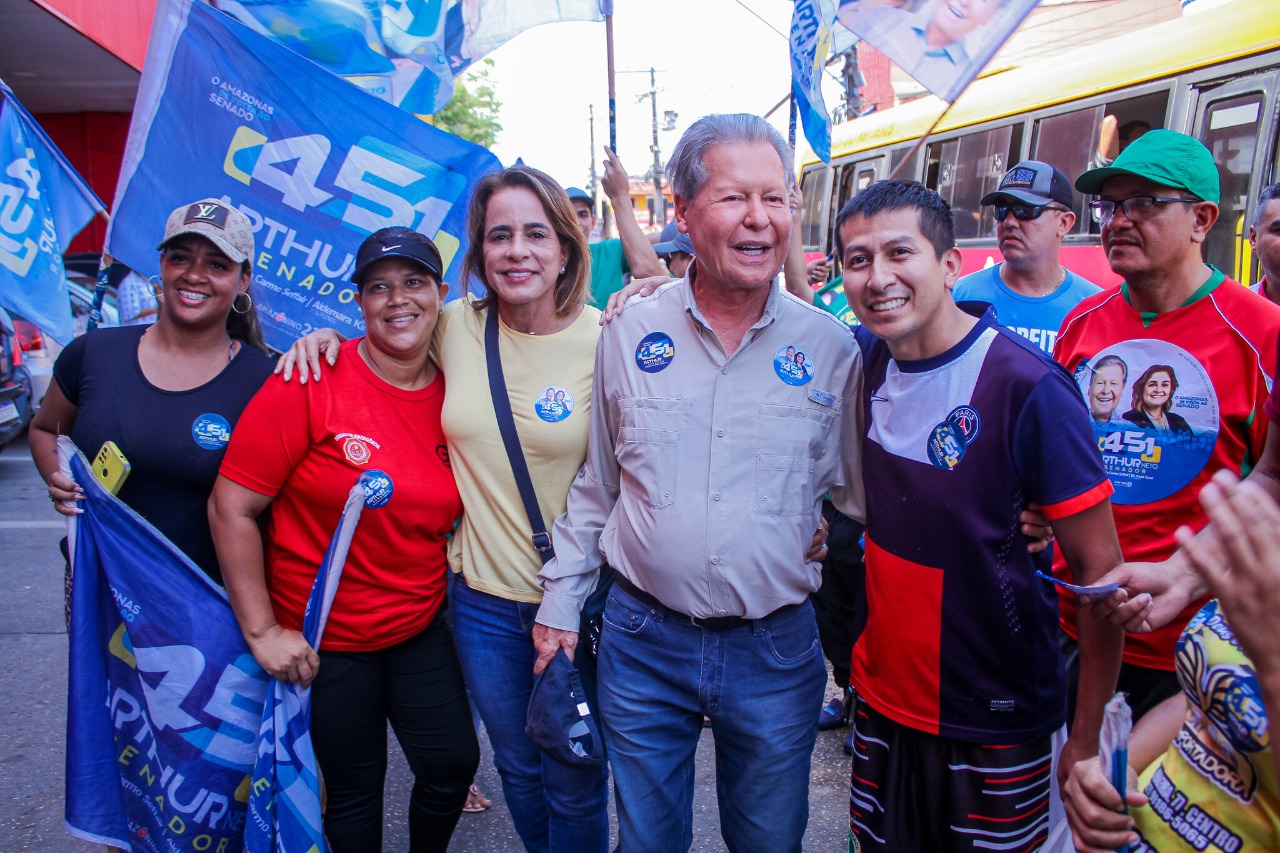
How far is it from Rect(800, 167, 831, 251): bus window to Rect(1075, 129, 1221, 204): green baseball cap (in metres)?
11.2

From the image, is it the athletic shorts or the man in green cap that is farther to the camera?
the man in green cap

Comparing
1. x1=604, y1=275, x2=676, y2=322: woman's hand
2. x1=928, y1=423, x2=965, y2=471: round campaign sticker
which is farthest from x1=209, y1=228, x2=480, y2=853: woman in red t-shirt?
x1=928, y1=423, x2=965, y2=471: round campaign sticker

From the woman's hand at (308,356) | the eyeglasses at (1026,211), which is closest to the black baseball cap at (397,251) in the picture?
the woman's hand at (308,356)

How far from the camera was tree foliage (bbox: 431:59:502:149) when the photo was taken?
2320 cm

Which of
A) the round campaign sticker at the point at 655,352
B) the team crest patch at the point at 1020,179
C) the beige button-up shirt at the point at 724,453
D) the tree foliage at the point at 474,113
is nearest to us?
the beige button-up shirt at the point at 724,453

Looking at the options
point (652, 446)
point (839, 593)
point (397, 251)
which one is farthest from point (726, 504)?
point (839, 593)

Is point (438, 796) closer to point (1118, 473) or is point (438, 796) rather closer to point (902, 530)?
point (902, 530)

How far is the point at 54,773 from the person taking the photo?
3.58m

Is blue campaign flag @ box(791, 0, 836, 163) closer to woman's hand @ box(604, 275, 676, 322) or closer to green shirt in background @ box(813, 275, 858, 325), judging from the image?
green shirt in background @ box(813, 275, 858, 325)

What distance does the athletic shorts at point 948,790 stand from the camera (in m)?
2.04

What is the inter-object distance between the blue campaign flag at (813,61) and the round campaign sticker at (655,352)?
1.81 metres

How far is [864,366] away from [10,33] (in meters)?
12.5

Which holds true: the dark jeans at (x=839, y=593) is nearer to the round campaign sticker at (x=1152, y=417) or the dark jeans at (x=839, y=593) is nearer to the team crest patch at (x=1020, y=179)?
the round campaign sticker at (x=1152, y=417)

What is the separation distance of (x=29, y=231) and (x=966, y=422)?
9.65 ft
